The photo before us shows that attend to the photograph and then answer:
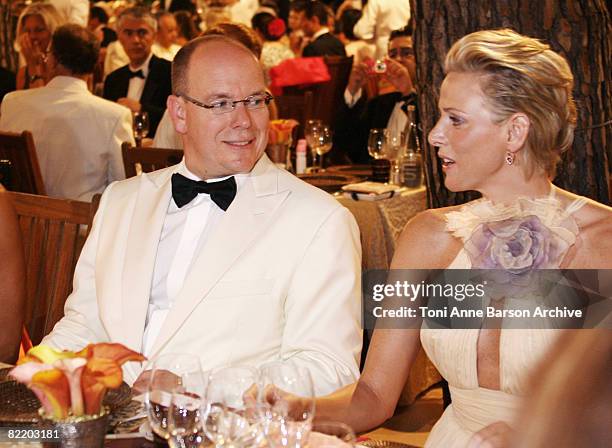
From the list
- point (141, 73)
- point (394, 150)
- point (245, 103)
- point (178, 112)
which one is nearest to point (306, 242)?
point (245, 103)

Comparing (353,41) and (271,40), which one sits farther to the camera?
(353,41)

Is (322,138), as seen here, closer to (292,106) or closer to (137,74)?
(292,106)

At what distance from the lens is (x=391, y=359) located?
223 cm

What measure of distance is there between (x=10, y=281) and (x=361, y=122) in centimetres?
396

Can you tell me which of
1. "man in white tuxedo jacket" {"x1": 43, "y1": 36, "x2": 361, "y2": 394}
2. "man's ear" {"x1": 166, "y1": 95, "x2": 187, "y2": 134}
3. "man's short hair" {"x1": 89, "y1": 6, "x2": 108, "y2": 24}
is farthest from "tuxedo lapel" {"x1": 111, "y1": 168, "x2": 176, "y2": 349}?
"man's short hair" {"x1": 89, "y1": 6, "x2": 108, "y2": 24}

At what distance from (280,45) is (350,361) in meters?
6.93

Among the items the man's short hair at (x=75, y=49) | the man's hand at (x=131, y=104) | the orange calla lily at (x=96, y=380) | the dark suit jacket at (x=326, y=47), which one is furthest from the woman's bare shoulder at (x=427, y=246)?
the dark suit jacket at (x=326, y=47)

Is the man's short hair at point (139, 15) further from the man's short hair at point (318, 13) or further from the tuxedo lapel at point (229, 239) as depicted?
the tuxedo lapel at point (229, 239)

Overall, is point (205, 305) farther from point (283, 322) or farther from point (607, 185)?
point (607, 185)

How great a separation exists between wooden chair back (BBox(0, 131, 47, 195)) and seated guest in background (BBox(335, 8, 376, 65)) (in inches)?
213

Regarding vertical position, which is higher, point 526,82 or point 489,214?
point 526,82

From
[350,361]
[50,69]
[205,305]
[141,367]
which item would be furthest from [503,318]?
[50,69]

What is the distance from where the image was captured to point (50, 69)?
17.0 ft

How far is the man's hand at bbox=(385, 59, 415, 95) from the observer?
5.52 meters
